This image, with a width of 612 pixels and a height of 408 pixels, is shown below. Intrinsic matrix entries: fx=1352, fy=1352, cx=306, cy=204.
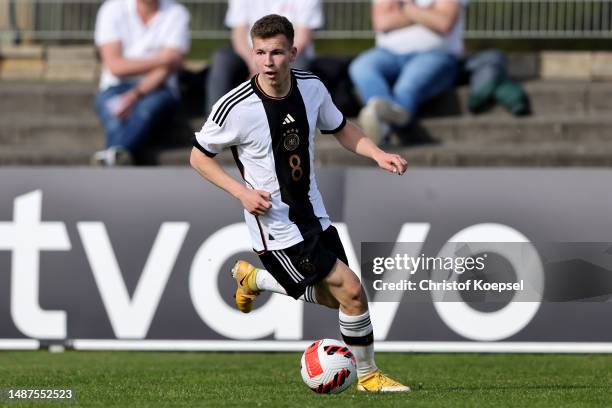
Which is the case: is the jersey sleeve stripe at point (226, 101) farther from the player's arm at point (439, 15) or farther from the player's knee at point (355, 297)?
the player's arm at point (439, 15)

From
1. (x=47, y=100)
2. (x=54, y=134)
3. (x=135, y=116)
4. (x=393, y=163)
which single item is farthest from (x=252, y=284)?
(x=47, y=100)

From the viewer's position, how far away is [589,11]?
15.0m

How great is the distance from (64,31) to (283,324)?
6146 millimetres

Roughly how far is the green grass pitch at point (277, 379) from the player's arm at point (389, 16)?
388 cm

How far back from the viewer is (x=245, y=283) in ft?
27.5

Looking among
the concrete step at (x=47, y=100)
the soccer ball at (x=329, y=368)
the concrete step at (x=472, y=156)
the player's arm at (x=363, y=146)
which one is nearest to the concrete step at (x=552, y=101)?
the concrete step at (x=472, y=156)

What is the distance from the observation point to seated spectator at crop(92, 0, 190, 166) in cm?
1355

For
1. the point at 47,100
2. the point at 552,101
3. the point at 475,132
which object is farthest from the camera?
the point at 47,100

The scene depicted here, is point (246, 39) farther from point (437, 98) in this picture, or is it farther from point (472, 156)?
point (472, 156)

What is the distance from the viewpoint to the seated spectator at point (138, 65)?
1355 cm

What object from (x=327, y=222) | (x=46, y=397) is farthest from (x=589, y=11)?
(x=46, y=397)

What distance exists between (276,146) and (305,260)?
662 millimetres

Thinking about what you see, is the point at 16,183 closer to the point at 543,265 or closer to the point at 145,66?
the point at 145,66

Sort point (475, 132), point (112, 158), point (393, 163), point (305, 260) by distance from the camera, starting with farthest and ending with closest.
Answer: point (475, 132)
point (112, 158)
point (305, 260)
point (393, 163)
